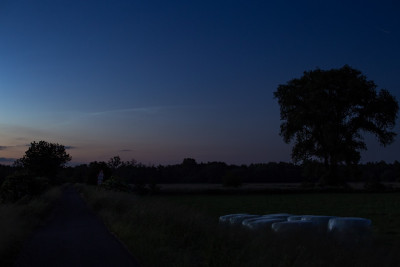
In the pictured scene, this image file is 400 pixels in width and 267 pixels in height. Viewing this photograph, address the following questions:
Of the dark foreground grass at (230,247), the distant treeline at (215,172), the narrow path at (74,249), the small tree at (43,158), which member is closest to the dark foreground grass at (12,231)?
the narrow path at (74,249)

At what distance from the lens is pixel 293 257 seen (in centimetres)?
765

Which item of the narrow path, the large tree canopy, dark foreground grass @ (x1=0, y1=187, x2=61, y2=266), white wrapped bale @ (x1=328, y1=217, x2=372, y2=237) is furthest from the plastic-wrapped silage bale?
the large tree canopy

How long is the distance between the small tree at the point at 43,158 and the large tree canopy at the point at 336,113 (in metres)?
43.5

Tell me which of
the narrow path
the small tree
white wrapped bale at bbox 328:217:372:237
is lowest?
the narrow path

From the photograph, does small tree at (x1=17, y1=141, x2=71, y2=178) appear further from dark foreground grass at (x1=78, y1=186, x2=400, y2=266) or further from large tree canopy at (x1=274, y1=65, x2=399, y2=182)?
dark foreground grass at (x1=78, y1=186, x2=400, y2=266)

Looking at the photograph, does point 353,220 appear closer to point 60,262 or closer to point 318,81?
point 60,262

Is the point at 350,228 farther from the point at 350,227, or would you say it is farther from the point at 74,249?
the point at 74,249

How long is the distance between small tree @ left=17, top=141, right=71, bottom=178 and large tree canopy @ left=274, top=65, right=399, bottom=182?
4353 centimetres

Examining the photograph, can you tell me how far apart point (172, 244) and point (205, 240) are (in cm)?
87

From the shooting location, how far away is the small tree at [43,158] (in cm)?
7131

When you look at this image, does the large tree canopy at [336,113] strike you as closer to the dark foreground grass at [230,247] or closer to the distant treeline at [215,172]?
the dark foreground grass at [230,247]

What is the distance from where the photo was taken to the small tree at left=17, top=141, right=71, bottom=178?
71.3 meters

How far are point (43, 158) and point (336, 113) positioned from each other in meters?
49.0

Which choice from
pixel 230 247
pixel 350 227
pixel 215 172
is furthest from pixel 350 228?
pixel 215 172
